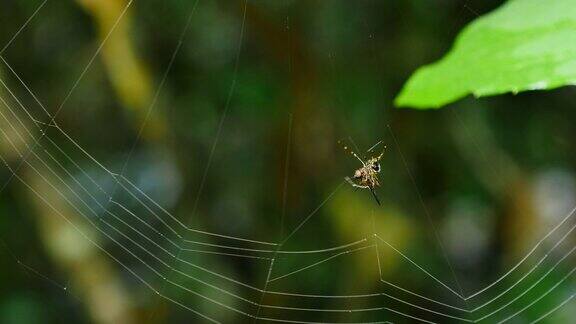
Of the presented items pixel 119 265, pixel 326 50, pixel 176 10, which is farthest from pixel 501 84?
pixel 119 265

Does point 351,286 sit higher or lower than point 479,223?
lower

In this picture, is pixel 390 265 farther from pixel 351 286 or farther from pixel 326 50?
pixel 326 50

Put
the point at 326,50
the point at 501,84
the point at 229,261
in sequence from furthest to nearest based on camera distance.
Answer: the point at 229,261 → the point at 326,50 → the point at 501,84

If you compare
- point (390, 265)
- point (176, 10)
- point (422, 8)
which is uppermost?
point (422, 8)

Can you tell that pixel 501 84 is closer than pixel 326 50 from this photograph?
Yes

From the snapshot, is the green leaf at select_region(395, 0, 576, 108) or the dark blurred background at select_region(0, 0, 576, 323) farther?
the dark blurred background at select_region(0, 0, 576, 323)

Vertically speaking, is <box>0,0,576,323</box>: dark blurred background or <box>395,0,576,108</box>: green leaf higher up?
<box>0,0,576,323</box>: dark blurred background
